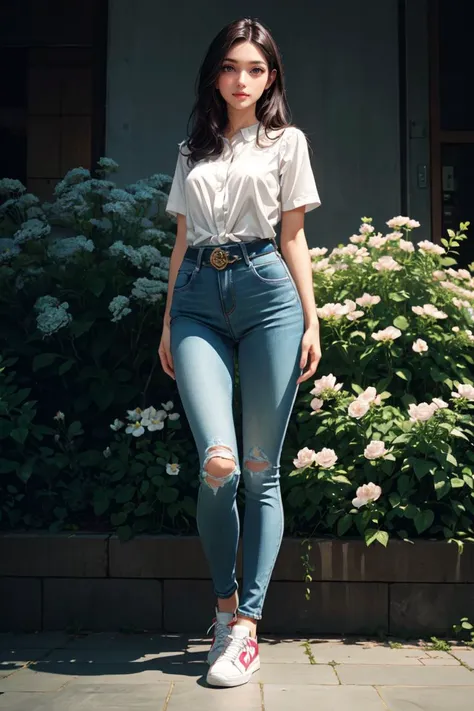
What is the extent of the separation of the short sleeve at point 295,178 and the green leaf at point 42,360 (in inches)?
56.7

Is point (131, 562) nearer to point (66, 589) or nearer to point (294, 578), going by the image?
point (66, 589)

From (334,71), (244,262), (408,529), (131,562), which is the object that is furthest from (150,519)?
(334,71)

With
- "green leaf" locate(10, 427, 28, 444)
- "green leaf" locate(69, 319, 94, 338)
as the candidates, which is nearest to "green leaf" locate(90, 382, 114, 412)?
"green leaf" locate(69, 319, 94, 338)

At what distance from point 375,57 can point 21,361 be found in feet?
10.6

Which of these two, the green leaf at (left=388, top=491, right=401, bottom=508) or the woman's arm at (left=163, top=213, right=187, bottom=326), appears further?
the green leaf at (left=388, top=491, right=401, bottom=508)

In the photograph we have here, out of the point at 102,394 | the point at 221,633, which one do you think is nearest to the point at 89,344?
the point at 102,394

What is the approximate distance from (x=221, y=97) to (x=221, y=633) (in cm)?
183

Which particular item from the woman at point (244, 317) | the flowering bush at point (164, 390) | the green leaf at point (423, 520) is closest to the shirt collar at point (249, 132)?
the woman at point (244, 317)

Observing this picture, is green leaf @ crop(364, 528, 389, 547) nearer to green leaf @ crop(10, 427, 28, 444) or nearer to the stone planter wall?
the stone planter wall

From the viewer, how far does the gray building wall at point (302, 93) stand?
5.91 metres

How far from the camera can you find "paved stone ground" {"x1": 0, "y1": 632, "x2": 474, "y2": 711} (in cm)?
267

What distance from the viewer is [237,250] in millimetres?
2990

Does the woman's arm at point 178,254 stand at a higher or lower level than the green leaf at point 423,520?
higher

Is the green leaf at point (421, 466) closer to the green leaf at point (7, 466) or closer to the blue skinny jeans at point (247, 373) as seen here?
the blue skinny jeans at point (247, 373)
